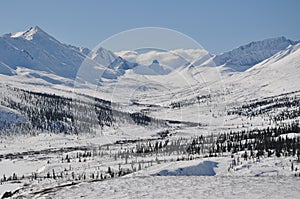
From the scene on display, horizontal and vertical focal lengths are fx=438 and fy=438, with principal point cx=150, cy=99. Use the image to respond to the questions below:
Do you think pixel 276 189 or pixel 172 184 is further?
pixel 172 184

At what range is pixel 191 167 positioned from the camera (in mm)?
59344

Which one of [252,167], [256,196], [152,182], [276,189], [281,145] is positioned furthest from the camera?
[281,145]

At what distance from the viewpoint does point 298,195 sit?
3180 centimetres

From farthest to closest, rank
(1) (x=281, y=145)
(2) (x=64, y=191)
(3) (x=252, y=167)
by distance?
(1) (x=281, y=145) < (3) (x=252, y=167) < (2) (x=64, y=191)

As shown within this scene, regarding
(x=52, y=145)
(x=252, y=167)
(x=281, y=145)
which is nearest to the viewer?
(x=252, y=167)

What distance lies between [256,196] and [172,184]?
28.7 feet

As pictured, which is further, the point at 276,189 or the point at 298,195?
the point at 276,189

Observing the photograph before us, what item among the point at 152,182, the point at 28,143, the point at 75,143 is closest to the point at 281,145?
the point at 152,182

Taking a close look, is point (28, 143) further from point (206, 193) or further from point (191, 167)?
point (206, 193)

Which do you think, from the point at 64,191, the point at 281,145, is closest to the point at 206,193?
the point at 64,191

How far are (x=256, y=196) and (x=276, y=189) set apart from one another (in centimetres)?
342

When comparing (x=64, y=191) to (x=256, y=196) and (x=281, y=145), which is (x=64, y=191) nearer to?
(x=256, y=196)

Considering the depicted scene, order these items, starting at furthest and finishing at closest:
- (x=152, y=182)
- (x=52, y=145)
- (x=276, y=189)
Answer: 1. (x=52, y=145)
2. (x=152, y=182)
3. (x=276, y=189)

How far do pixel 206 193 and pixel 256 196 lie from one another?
370cm
